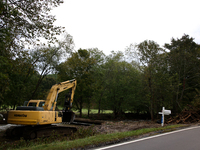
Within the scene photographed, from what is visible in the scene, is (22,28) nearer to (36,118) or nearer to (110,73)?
(36,118)

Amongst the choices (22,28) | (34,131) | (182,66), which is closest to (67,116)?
(34,131)

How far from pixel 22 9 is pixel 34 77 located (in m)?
21.7

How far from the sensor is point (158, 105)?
76.7 feet

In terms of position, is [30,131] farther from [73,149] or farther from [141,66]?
[141,66]

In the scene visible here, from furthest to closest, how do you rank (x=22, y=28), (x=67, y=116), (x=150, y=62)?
1. (x=150, y=62)
2. (x=67, y=116)
3. (x=22, y=28)

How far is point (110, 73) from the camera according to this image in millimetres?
31828

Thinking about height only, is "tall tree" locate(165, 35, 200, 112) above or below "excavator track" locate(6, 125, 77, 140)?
above

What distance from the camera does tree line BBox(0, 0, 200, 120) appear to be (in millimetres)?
13011

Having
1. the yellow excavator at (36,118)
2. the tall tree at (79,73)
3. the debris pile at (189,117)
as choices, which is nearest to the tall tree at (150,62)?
the debris pile at (189,117)

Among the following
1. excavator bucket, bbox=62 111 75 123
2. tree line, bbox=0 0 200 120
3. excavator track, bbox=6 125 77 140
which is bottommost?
excavator track, bbox=6 125 77 140

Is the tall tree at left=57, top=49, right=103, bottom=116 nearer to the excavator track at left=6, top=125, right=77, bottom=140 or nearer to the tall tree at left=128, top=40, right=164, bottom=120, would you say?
the tall tree at left=128, top=40, right=164, bottom=120

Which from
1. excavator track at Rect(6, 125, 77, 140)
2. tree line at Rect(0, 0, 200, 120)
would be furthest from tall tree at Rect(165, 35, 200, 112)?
excavator track at Rect(6, 125, 77, 140)

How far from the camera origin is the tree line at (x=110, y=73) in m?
13.0

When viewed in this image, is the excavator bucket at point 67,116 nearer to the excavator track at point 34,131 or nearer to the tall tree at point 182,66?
the excavator track at point 34,131
